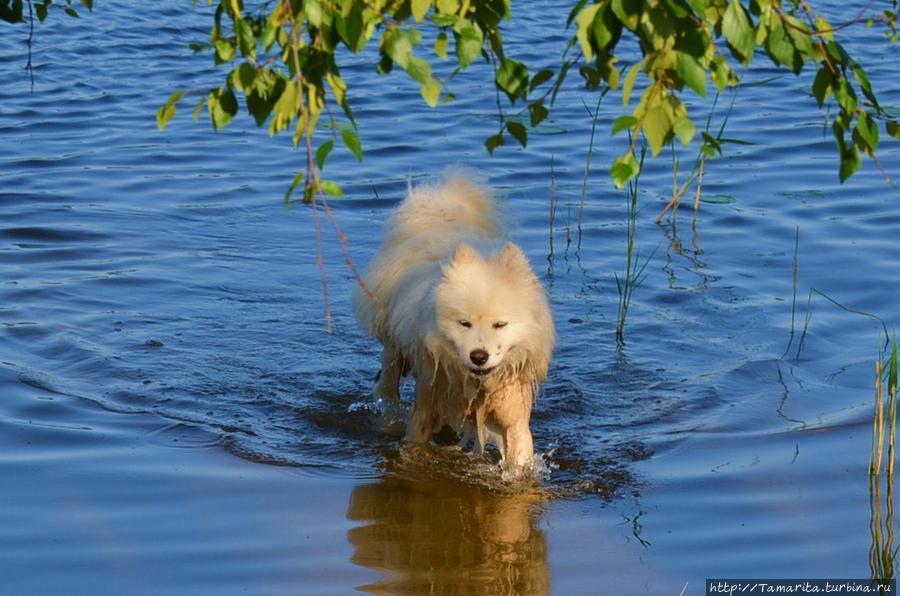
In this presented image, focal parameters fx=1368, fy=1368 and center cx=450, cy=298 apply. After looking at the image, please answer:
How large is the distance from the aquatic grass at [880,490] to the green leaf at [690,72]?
2.84 meters

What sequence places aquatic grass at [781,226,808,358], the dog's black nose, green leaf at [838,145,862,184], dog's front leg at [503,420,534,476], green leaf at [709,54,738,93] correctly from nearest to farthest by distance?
1. green leaf at [709,54,738,93]
2. green leaf at [838,145,862,184]
3. the dog's black nose
4. dog's front leg at [503,420,534,476]
5. aquatic grass at [781,226,808,358]

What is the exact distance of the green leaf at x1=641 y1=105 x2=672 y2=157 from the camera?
295cm

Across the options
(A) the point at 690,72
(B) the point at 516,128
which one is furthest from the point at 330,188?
(A) the point at 690,72

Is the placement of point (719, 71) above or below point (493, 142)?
above

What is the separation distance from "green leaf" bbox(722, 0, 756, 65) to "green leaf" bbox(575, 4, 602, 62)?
29 cm

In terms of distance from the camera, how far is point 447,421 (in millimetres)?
6859

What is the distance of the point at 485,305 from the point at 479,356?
0.23 meters

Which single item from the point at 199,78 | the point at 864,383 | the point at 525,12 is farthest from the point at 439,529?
the point at 525,12

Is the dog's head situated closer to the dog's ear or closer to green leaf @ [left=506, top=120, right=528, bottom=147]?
the dog's ear

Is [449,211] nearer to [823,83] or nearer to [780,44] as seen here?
[823,83]

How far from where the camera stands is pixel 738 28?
2984mm

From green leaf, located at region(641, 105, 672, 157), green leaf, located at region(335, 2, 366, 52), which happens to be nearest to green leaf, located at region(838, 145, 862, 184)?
green leaf, located at region(641, 105, 672, 157)

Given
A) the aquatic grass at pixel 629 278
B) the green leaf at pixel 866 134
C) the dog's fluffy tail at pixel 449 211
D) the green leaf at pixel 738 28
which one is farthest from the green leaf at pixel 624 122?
the aquatic grass at pixel 629 278

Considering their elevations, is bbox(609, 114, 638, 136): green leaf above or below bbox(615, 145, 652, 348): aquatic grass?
above
